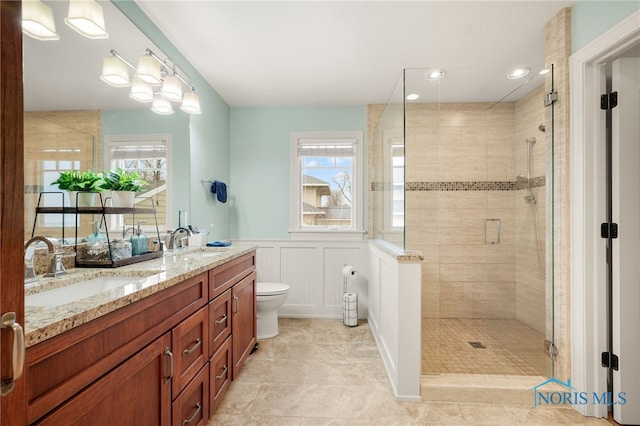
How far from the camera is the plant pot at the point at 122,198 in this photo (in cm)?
161

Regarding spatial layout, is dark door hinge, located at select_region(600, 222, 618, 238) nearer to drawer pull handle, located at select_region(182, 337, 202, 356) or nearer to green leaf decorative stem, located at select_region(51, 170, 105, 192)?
drawer pull handle, located at select_region(182, 337, 202, 356)

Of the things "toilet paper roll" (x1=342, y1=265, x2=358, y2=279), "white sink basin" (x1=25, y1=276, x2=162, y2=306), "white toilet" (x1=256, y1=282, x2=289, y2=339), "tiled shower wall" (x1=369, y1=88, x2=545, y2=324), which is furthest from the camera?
"toilet paper roll" (x1=342, y1=265, x2=358, y2=279)

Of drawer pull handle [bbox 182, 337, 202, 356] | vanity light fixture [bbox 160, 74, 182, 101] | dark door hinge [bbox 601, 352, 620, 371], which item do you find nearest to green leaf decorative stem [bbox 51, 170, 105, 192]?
vanity light fixture [bbox 160, 74, 182, 101]

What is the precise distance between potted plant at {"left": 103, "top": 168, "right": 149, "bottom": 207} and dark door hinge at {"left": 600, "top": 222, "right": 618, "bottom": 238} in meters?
2.68

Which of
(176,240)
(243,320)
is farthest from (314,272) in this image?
(176,240)

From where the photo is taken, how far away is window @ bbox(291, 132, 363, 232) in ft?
11.1

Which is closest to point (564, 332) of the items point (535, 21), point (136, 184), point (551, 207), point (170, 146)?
point (551, 207)

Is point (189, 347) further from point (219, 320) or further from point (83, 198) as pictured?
point (83, 198)

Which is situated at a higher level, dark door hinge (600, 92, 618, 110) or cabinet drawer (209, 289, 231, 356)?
dark door hinge (600, 92, 618, 110)

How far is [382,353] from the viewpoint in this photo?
2.36m

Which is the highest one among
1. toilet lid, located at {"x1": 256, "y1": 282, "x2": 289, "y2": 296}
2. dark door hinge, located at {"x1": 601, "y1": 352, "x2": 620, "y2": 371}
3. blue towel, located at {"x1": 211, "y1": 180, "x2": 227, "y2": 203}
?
blue towel, located at {"x1": 211, "y1": 180, "x2": 227, "y2": 203}

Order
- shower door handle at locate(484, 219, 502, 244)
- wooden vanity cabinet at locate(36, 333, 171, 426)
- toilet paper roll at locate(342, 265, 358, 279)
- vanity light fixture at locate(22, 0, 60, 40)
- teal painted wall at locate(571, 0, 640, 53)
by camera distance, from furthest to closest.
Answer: toilet paper roll at locate(342, 265, 358, 279) → shower door handle at locate(484, 219, 502, 244) → teal painted wall at locate(571, 0, 640, 53) → vanity light fixture at locate(22, 0, 60, 40) → wooden vanity cabinet at locate(36, 333, 171, 426)

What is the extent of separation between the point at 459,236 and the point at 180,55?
3090 mm

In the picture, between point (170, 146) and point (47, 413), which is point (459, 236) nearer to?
point (170, 146)
